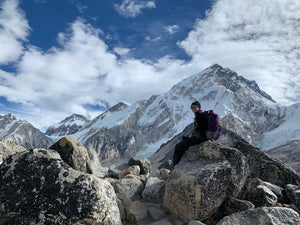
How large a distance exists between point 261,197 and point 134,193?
4.39m

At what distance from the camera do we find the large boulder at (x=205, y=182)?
244 inches

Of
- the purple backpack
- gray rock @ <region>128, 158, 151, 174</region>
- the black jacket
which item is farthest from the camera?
gray rock @ <region>128, 158, 151, 174</region>

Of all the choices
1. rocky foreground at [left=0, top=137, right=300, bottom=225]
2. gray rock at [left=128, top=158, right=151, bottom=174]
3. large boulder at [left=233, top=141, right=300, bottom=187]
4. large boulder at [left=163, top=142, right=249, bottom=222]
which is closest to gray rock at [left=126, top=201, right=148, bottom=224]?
rocky foreground at [left=0, top=137, right=300, bottom=225]

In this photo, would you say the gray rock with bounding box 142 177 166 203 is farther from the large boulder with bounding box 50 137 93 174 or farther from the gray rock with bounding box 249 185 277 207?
the gray rock with bounding box 249 185 277 207

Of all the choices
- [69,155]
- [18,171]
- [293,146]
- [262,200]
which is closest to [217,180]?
[262,200]

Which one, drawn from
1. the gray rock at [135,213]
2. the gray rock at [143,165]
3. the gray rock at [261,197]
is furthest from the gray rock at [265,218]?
the gray rock at [143,165]

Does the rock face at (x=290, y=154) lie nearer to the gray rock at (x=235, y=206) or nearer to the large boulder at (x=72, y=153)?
the gray rock at (x=235, y=206)

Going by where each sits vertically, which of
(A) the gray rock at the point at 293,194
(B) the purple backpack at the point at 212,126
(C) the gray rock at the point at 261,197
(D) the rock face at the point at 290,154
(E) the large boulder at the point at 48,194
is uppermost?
(B) the purple backpack at the point at 212,126

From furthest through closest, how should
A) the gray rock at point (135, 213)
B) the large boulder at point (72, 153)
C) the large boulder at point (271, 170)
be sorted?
the large boulder at point (271, 170), the large boulder at point (72, 153), the gray rock at point (135, 213)

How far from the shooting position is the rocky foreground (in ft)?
15.6

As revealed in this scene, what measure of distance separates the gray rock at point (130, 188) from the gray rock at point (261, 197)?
13.0 ft

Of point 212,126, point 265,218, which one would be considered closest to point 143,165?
point 212,126

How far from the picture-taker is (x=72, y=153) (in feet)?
22.9

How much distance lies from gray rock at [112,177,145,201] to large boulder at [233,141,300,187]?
18.0 ft
